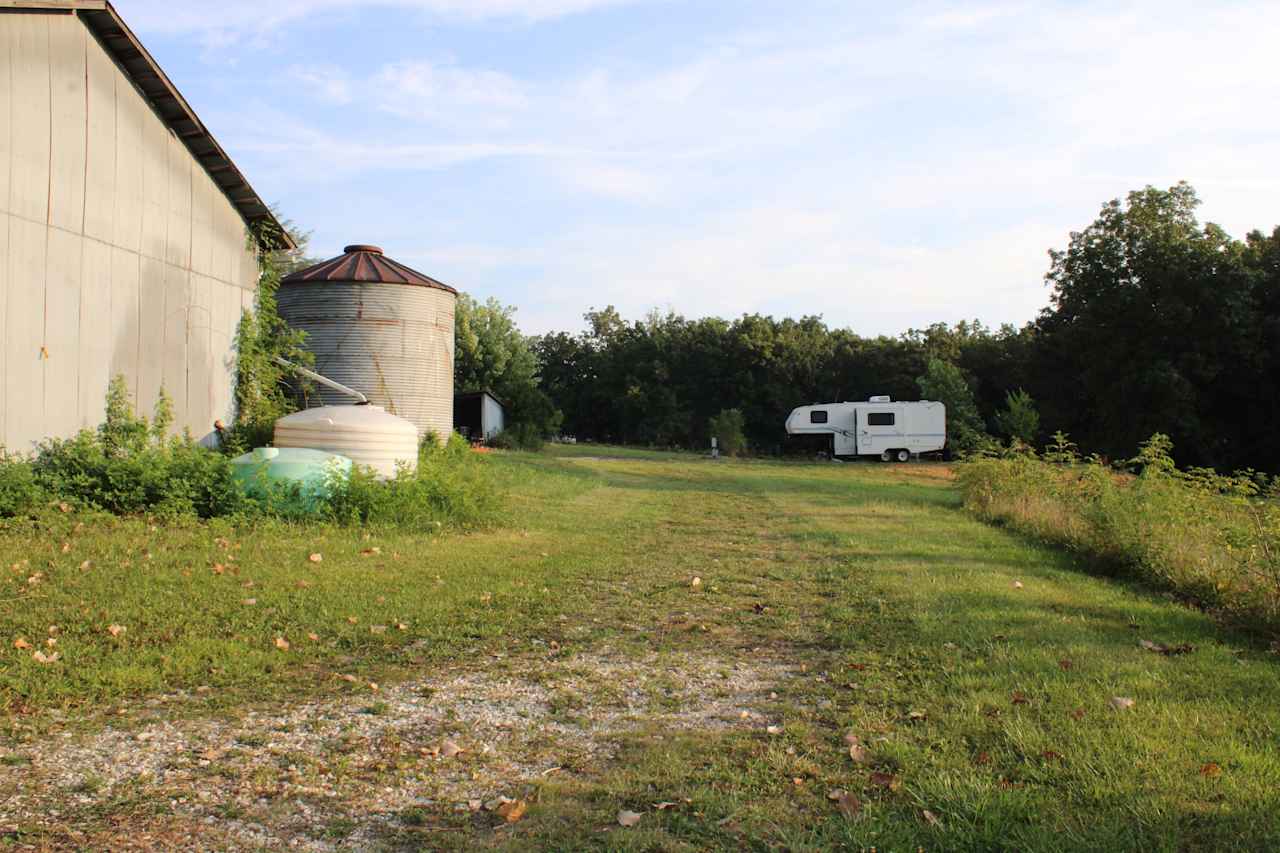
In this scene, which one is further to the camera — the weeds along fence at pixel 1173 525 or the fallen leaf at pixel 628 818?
the weeds along fence at pixel 1173 525

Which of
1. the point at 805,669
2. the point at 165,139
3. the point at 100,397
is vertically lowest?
the point at 805,669

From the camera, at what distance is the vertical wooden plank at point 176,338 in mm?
13352

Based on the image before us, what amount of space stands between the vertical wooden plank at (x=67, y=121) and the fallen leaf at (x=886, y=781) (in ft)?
36.1

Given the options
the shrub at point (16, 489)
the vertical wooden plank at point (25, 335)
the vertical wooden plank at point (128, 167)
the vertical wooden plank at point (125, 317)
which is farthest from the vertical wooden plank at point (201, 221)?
the shrub at point (16, 489)

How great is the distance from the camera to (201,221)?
14.3m

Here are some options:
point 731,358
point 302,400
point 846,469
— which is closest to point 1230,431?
point 846,469

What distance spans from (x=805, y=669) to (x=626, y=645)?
1.27 meters

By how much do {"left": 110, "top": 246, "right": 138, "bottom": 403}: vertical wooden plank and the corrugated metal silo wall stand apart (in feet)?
21.8

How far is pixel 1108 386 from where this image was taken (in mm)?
42719

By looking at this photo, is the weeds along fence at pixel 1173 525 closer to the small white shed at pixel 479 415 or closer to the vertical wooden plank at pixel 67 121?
the vertical wooden plank at pixel 67 121

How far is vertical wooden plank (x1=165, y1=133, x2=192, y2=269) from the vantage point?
13531 millimetres

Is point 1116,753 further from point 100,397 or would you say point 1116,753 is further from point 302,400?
point 302,400

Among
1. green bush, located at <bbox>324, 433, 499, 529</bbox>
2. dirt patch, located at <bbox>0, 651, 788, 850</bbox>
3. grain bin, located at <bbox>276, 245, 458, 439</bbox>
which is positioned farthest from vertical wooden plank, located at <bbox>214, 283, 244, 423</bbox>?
dirt patch, located at <bbox>0, 651, 788, 850</bbox>

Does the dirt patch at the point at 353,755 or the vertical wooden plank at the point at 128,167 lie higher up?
the vertical wooden plank at the point at 128,167
